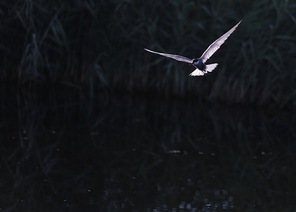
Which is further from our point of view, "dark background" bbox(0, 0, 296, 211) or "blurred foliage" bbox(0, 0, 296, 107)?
"blurred foliage" bbox(0, 0, 296, 107)

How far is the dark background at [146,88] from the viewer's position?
8.16 metres

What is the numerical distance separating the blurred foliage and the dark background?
0.5 inches

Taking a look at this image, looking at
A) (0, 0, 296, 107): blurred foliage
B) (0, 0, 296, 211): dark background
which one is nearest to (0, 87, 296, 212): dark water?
(0, 0, 296, 211): dark background

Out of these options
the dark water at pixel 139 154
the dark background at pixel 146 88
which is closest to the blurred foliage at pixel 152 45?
the dark background at pixel 146 88

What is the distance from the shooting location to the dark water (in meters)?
6.89

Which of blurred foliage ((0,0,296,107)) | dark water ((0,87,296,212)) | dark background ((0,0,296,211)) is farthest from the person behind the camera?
blurred foliage ((0,0,296,107))

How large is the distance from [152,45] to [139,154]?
5.55ft

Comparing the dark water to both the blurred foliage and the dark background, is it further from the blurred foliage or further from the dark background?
the blurred foliage

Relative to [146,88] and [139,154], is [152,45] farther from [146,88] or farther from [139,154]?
[139,154]

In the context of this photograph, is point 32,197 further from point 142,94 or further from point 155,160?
point 142,94

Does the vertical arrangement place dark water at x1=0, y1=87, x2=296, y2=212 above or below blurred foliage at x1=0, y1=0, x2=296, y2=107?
below

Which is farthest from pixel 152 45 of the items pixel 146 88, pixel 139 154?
pixel 139 154

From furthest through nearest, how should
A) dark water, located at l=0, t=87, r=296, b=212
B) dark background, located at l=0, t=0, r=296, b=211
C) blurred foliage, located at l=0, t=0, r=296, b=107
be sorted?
blurred foliage, located at l=0, t=0, r=296, b=107 → dark background, located at l=0, t=0, r=296, b=211 → dark water, located at l=0, t=87, r=296, b=212

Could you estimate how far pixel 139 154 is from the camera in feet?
26.6
